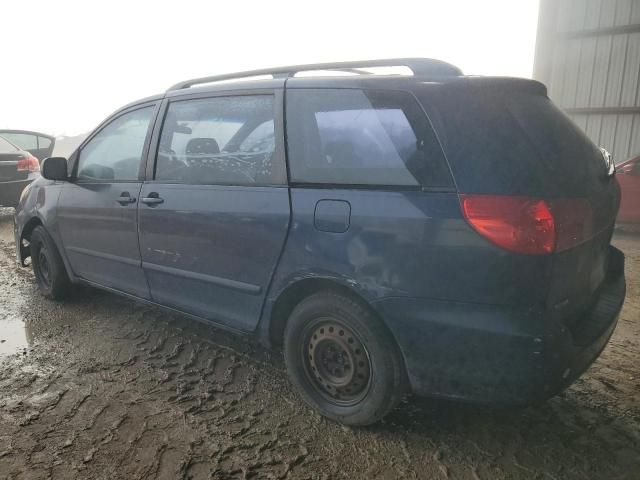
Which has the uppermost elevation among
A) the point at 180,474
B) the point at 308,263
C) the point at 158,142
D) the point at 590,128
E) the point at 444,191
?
the point at 590,128

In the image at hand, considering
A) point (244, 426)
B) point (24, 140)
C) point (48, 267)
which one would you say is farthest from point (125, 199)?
point (24, 140)

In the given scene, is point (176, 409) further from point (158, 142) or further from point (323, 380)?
point (158, 142)

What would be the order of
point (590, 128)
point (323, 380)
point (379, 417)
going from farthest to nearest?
point (590, 128), point (323, 380), point (379, 417)

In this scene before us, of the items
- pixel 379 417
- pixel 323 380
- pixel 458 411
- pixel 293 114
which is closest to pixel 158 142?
pixel 293 114

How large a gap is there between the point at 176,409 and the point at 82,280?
5.79ft

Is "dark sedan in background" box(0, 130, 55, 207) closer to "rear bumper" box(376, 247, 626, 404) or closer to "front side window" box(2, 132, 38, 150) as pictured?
"front side window" box(2, 132, 38, 150)

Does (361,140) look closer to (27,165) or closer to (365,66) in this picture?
(365,66)

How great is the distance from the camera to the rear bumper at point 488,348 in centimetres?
176

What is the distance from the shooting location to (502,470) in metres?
1.93

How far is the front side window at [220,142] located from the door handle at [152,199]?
11 centimetres

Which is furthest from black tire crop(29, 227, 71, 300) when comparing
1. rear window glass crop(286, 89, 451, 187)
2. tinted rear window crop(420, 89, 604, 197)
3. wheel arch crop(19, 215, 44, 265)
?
tinted rear window crop(420, 89, 604, 197)

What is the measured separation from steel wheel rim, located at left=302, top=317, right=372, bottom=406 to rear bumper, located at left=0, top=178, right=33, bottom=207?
23.6ft

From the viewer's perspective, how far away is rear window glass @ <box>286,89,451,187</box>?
76.4 inches

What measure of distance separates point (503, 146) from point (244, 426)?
168 centimetres
